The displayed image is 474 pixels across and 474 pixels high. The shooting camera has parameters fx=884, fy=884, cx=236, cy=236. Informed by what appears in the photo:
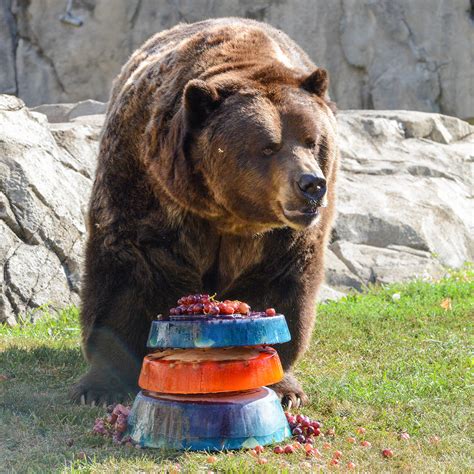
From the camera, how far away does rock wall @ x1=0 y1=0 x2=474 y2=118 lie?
16766 millimetres

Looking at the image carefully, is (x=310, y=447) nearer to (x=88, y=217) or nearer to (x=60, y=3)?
(x=88, y=217)

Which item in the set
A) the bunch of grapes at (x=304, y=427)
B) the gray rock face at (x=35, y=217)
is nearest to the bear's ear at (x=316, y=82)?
the bunch of grapes at (x=304, y=427)

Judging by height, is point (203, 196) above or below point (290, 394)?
above

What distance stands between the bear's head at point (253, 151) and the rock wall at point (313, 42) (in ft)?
42.1

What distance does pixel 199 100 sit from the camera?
175 inches

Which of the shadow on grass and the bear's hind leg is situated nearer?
the shadow on grass

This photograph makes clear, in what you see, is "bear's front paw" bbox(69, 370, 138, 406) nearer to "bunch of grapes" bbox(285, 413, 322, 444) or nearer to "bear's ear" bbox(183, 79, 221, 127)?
"bunch of grapes" bbox(285, 413, 322, 444)

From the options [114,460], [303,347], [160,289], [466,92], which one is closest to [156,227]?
[160,289]

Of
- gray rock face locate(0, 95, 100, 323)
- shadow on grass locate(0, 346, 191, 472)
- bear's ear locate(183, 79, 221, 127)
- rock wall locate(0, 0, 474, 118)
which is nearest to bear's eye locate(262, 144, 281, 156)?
bear's ear locate(183, 79, 221, 127)

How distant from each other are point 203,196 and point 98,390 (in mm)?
1219

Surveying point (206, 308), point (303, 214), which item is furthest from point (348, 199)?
point (206, 308)

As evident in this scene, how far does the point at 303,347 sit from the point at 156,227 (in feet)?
3.63

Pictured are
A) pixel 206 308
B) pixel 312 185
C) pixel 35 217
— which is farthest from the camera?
pixel 35 217

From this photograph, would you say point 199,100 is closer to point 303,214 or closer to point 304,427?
point 303,214
